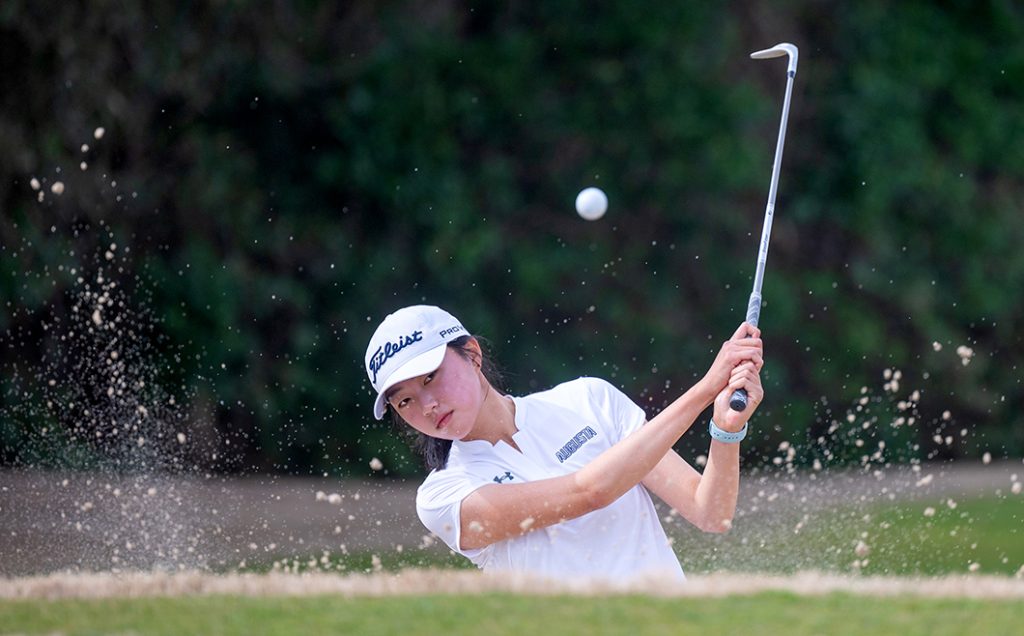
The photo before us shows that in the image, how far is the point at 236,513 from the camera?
664 centimetres

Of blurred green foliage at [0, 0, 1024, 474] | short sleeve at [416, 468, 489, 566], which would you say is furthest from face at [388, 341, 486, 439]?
blurred green foliage at [0, 0, 1024, 474]

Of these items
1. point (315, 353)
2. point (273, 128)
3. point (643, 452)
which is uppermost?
point (273, 128)

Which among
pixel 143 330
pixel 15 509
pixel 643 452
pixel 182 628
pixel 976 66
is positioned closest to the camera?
pixel 182 628

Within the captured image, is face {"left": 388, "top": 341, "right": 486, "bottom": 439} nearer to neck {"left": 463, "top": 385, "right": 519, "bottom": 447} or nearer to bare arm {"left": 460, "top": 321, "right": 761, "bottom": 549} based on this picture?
neck {"left": 463, "top": 385, "right": 519, "bottom": 447}

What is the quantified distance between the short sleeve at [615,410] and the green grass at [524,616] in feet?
2.56

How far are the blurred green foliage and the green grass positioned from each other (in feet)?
14.2

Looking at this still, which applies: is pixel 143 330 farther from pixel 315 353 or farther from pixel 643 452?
pixel 643 452

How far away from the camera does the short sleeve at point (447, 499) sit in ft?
11.5

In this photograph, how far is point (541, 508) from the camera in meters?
3.42

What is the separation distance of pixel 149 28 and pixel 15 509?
244 centimetres

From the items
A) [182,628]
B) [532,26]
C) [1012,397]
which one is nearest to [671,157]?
[532,26]

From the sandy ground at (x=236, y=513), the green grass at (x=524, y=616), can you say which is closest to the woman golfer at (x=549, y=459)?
the green grass at (x=524, y=616)

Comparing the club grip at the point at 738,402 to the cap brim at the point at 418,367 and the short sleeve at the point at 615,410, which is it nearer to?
the short sleeve at the point at 615,410

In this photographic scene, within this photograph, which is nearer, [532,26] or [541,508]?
[541,508]
